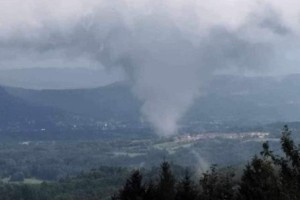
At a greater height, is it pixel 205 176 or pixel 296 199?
pixel 205 176

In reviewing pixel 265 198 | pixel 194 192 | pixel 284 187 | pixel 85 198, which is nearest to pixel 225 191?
pixel 194 192

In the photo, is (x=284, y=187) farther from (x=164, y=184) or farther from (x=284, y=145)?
(x=164, y=184)

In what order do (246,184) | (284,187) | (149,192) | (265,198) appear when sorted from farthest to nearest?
(149,192)
(246,184)
(265,198)
(284,187)

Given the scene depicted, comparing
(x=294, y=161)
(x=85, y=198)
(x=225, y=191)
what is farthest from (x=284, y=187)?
(x=85, y=198)

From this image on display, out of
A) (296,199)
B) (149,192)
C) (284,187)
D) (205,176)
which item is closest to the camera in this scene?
(296,199)

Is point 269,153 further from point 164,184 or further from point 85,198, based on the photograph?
point 85,198

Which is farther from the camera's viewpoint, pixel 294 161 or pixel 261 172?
pixel 261 172

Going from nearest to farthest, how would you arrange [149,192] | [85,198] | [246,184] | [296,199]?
[296,199], [246,184], [149,192], [85,198]
